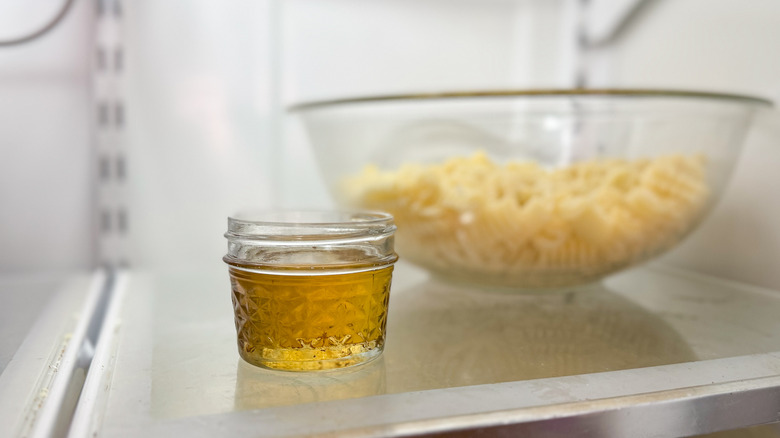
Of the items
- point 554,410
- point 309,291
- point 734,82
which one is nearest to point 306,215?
point 309,291

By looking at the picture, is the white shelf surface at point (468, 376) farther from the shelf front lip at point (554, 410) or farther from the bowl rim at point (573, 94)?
the bowl rim at point (573, 94)

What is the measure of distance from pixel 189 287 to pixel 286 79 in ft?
1.20

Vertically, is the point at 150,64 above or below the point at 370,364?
above

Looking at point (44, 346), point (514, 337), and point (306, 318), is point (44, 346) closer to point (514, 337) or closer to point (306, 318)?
point (306, 318)

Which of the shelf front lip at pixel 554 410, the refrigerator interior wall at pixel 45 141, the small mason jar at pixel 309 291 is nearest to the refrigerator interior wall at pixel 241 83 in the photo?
the refrigerator interior wall at pixel 45 141

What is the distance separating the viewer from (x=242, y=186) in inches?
38.9

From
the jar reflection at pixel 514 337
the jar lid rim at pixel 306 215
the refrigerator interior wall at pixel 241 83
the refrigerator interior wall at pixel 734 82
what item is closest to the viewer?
the jar reflection at pixel 514 337

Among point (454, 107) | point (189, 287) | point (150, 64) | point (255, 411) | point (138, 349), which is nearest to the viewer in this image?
point (255, 411)

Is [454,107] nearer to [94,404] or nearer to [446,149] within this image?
[446,149]

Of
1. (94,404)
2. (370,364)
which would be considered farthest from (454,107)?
(94,404)

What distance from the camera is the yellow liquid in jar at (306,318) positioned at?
469 millimetres

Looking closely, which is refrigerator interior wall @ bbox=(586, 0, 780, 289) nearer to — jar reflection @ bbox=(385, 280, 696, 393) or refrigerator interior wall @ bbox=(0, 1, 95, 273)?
jar reflection @ bbox=(385, 280, 696, 393)

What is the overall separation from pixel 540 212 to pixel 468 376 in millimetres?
232

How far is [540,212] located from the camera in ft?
2.14
